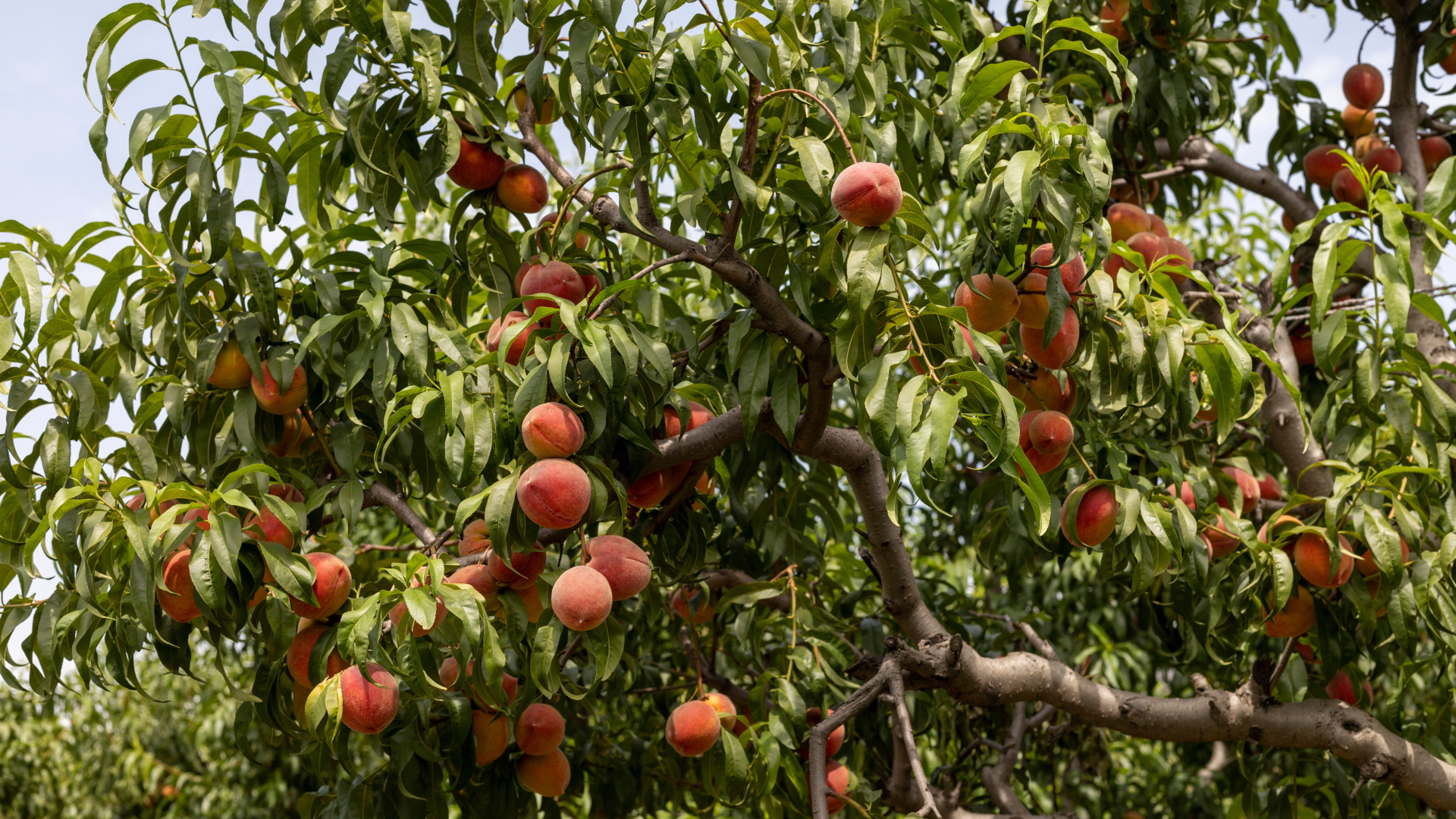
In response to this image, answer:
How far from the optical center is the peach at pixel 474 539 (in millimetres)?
1650

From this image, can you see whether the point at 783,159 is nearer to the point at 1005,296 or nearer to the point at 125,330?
the point at 1005,296

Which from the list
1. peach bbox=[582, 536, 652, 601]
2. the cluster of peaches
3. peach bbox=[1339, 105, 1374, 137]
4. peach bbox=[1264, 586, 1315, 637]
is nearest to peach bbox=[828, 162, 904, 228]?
peach bbox=[582, 536, 652, 601]

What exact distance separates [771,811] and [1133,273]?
99 centimetres

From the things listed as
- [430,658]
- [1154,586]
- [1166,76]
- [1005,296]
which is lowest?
[430,658]

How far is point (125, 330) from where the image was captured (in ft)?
5.11

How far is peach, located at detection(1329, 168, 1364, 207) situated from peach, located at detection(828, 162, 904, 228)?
167cm

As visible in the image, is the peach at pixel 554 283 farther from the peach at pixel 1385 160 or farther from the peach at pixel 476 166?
the peach at pixel 1385 160

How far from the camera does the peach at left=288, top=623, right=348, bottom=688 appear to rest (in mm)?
1522

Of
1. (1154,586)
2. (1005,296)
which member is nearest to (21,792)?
(1154,586)

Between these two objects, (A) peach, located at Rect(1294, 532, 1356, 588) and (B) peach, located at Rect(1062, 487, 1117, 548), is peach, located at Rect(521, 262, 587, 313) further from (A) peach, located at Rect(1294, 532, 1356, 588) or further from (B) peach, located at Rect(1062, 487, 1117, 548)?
(A) peach, located at Rect(1294, 532, 1356, 588)

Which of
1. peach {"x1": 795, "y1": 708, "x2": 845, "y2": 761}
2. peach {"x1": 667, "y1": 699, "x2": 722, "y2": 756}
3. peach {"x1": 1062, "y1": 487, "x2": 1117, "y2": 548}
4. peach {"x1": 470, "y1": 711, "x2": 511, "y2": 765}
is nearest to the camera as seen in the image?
peach {"x1": 1062, "y1": 487, "x2": 1117, "y2": 548}

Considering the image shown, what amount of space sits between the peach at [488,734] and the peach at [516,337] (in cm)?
55

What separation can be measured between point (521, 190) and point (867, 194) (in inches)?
23.6

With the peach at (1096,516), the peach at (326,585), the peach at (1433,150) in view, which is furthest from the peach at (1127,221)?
the peach at (326,585)
